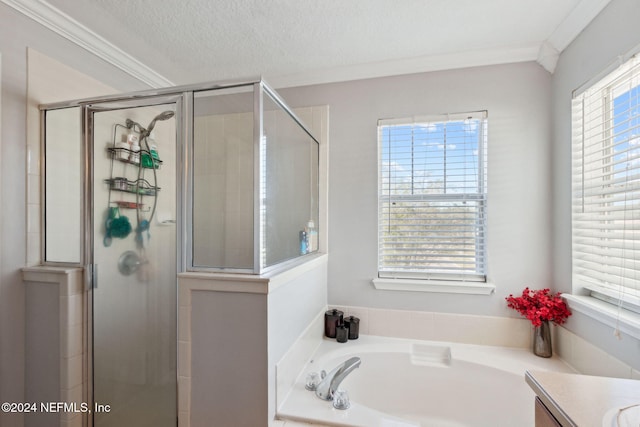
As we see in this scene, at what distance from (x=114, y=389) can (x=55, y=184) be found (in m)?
1.07

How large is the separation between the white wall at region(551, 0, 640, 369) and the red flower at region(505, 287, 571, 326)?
57 mm

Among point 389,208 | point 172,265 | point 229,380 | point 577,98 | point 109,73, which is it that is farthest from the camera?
point 389,208

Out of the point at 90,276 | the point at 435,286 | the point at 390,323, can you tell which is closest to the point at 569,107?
the point at 435,286

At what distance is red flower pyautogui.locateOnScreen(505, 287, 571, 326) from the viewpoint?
Result: 5.60ft

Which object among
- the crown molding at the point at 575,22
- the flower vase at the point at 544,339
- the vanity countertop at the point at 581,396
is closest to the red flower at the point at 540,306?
the flower vase at the point at 544,339

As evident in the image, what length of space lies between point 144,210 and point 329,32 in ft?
4.48

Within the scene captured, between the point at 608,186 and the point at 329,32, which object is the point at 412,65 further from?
the point at 608,186

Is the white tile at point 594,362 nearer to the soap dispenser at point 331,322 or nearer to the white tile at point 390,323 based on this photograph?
the white tile at point 390,323

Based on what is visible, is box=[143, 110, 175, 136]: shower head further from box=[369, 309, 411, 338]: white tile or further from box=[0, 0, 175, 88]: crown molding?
box=[369, 309, 411, 338]: white tile

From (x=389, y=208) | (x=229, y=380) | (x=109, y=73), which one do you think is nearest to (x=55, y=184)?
(x=109, y=73)

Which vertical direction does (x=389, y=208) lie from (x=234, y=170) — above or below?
below

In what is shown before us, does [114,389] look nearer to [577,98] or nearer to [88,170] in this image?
[88,170]

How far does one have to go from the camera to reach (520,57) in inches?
73.9

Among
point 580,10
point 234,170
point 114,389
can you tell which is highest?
point 580,10
